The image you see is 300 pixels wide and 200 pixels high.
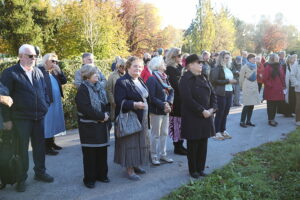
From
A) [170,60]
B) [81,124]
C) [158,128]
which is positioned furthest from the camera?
[170,60]

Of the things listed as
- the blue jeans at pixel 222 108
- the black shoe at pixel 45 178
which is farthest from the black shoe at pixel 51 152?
the blue jeans at pixel 222 108

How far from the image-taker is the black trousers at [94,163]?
4.36 m

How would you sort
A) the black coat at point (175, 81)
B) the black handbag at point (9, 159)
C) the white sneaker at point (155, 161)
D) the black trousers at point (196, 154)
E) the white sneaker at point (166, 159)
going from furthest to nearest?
the black coat at point (175, 81) < the white sneaker at point (166, 159) < the white sneaker at point (155, 161) < the black trousers at point (196, 154) < the black handbag at point (9, 159)

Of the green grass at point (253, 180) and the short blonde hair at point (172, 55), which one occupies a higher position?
the short blonde hair at point (172, 55)

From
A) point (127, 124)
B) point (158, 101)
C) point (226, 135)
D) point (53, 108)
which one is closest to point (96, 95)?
point (127, 124)

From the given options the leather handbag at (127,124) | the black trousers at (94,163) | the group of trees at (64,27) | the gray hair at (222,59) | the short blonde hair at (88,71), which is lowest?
the black trousers at (94,163)

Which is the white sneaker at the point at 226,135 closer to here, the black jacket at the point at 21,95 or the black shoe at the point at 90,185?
the black shoe at the point at 90,185

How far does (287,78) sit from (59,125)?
731cm

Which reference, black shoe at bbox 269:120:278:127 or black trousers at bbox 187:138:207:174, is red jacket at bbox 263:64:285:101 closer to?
black shoe at bbox 269:120:278:127

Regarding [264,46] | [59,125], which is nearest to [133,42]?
[264,46]

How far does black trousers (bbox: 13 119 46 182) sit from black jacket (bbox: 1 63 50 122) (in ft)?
0.37

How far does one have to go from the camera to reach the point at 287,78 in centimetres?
941

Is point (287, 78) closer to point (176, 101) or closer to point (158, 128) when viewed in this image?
point (176, 101)

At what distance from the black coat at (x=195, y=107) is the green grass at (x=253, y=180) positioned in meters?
0.75
